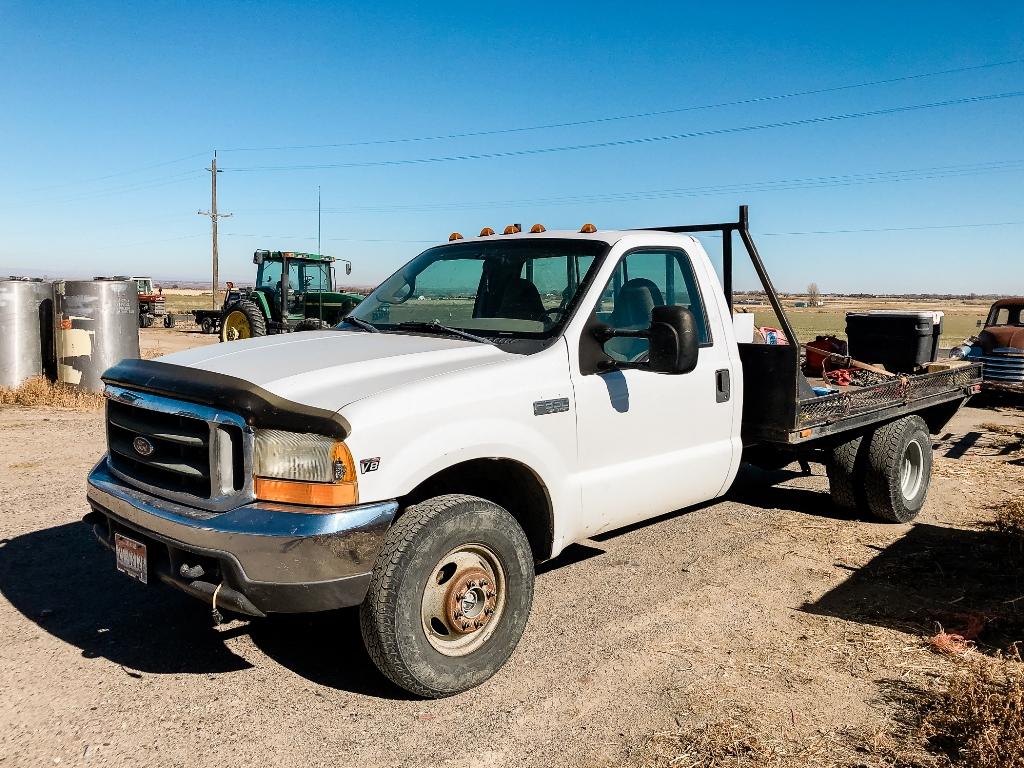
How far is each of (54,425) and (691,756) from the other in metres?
9.15

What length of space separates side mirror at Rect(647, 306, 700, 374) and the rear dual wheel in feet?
10.3

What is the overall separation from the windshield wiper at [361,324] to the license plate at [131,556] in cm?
173

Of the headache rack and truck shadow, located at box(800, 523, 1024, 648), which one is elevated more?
the headache rack

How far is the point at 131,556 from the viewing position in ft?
11.8

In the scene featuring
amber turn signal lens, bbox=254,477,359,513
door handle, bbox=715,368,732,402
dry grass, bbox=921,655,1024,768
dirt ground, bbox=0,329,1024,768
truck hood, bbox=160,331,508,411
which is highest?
truck hood, bbox=160,331,508,411

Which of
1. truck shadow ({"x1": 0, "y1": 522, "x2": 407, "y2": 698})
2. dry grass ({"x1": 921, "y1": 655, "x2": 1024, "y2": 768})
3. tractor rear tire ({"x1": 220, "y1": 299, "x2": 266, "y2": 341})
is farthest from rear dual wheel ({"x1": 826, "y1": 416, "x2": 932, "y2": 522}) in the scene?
tractor rear tire ({"x1": 220, "y1": 299, "x2": 266, "y2": 341})

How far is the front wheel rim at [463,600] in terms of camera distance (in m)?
3.53

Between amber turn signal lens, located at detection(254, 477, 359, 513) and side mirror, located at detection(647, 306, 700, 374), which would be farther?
side mirror, located at detection(647, 306, 700, 374)

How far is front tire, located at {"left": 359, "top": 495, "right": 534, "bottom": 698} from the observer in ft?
10.9

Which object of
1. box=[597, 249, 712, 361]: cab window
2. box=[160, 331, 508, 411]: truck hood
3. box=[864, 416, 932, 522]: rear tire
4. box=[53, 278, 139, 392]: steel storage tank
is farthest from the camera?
box=[53, 278, 139, 392]: steel storage tank

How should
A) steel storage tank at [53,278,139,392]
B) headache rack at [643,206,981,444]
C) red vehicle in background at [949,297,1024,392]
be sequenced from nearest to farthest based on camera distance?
1. headache rack at [643,206,981,444]
2. steel storage tank at [53,278,139,392]
3. red vehicle in background at [949,297,1024,392]

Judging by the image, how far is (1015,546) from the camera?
18.5 ft

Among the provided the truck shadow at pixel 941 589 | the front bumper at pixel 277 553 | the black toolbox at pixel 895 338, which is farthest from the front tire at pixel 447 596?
the black toolbox at pixel 895 338

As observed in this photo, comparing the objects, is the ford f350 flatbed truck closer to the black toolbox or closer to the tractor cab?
the black toolbox
